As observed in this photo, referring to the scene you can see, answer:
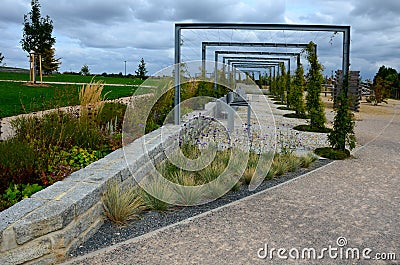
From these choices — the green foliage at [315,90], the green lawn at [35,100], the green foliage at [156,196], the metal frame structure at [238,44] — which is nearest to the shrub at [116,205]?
the green foliage at [156,196]

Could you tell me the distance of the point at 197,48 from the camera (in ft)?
38.5

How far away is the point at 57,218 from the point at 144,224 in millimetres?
989

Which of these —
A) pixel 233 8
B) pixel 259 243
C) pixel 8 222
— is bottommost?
pixel 259 243

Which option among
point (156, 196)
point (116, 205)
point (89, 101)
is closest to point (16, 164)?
point (116, 205)

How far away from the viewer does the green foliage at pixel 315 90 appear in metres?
10.5

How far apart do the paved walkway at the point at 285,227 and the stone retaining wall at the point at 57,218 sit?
0.23 meters

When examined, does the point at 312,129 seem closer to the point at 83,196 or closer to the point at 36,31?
the point at 83,196

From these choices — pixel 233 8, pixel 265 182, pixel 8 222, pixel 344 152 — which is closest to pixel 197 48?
pixel 233 8

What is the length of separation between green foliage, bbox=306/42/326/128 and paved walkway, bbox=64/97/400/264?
522 centimetres

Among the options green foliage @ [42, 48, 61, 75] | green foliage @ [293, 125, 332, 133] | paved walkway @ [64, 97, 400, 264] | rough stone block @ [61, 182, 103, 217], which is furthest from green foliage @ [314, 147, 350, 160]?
green foliage @ [42, 48, 61, 75]

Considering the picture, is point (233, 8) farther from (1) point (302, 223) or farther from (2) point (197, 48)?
(1) point (302, 223)

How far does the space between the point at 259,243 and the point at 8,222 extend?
6.12ft

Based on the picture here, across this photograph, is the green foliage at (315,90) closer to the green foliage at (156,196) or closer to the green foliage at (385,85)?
the green foliage at (156,196)

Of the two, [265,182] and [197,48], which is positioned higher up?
[197,48]
